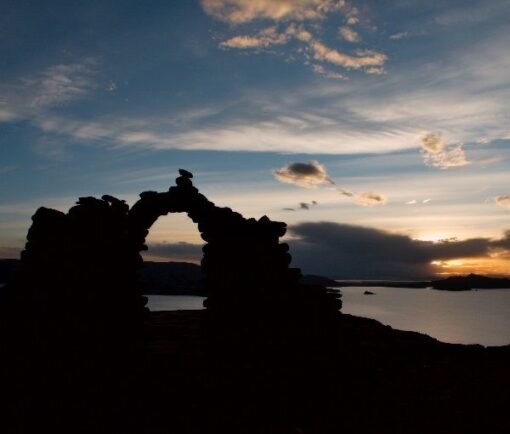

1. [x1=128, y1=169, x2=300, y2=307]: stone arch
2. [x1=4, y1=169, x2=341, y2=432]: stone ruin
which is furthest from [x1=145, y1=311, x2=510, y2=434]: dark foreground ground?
[x1=128, y1=169, x2=300, y2=307]: stone arch

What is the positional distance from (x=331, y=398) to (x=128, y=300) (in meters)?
8.87

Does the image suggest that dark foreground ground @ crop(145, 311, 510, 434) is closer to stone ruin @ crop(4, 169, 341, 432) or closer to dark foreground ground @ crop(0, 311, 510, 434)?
dark foreground ground @ crop(0, 311, 510, 434)

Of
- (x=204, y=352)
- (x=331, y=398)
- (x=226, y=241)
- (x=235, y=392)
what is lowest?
(x=331, y=398)

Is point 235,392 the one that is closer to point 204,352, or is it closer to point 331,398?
point 204,352

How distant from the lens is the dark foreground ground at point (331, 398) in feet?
49.9

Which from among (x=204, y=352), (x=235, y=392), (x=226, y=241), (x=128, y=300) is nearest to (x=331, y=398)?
(x=235, y=392)

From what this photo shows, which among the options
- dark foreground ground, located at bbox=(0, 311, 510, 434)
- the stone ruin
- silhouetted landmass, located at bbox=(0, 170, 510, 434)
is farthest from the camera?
the stone ruin

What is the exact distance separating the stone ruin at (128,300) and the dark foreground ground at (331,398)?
0.79m

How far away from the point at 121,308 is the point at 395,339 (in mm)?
22117

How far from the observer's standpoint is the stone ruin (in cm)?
1677

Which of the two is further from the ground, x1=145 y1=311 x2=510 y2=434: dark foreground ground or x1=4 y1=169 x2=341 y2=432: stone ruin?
x1=4 y1=169 x2=341 y2=432: stone ruin

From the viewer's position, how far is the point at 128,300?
19125 mm

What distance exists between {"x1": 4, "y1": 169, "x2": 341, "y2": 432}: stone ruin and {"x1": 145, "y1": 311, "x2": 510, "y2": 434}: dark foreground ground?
2.59 ft

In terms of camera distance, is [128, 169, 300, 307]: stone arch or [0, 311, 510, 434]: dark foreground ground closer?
[0, 311, 510, 434]: dark foreground ground
